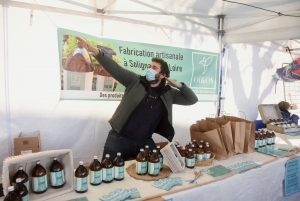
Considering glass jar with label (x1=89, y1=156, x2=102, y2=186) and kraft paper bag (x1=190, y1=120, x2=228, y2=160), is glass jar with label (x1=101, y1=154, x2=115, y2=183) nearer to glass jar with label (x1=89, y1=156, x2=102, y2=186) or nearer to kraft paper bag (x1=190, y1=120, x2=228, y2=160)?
glass jar with label (x1=89, y1=156, x2=102, y2=186)

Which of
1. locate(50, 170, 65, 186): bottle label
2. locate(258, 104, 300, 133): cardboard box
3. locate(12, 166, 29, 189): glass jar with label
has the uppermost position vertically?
locate(258, 104, 300, 133): cardboard box

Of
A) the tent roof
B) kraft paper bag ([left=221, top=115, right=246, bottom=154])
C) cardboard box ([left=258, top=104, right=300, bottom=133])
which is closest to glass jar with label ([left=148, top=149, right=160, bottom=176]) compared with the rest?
kraft paper bag ([left=221, top=115, right=246, bottom=154])

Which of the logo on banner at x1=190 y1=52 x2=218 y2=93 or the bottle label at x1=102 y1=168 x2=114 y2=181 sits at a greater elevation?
the logo on banner at x1=190 y1=52 x2=218 y2=93

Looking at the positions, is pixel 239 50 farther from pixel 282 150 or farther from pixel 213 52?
pixel 282 150

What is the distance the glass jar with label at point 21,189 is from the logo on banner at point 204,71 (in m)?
2.16

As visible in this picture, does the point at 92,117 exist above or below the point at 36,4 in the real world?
below

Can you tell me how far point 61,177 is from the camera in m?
1.19

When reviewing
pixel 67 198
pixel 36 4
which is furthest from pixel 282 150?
pixel 36 4

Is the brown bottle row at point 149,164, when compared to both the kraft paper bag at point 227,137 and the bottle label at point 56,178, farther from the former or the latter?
the kraft paper bag at point 227,137

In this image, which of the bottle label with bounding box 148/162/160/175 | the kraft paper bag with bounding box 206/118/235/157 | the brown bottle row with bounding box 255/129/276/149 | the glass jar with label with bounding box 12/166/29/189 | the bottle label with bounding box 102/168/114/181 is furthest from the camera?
the brown bottle row with bounding box 255/129/276/149

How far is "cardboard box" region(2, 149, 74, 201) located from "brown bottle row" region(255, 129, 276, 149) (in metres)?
1.82

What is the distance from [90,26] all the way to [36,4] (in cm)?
47

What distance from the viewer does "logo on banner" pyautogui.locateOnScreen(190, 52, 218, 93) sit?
278 cm

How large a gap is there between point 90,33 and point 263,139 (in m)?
2.05
